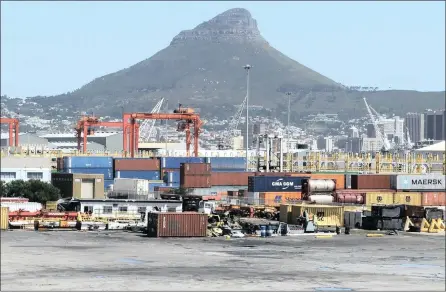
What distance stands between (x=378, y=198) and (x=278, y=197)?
9.99 m

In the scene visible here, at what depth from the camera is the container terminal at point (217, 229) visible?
5142 cm

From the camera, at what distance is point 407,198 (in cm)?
9756

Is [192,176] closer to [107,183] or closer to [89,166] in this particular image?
[107,183]

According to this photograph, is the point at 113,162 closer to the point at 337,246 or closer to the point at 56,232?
the point at 56,232

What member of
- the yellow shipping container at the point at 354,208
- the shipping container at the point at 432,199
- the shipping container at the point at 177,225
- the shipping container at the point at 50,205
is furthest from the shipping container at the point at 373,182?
the shipping container at the point at 177,225

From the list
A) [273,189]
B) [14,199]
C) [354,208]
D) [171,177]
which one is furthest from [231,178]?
[14,199]

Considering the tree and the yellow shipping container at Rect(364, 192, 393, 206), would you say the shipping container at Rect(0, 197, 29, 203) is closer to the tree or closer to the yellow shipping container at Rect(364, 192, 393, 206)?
the tree

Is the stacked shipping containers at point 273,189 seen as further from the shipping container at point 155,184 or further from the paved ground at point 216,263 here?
the paved ground at point 216,263

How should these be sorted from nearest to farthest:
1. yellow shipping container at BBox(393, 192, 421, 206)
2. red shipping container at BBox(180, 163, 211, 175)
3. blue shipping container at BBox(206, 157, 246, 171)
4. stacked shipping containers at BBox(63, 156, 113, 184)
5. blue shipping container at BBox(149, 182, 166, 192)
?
yellow shipping container at BBox(393, 192, 421, 206) → red shipping container at BBox(180, 163, 211, 175) → blue shipping container at BBox(149, 182, 166, 192) → stacked shipping containers at BBox(63, 156, 113, 184) → blue shipping container at BBox(206, 157, 246, 171)

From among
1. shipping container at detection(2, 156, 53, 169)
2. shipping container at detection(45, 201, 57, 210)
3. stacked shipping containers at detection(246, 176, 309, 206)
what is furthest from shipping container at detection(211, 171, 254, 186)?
shipping container at detection(45, 201, 57, 210)

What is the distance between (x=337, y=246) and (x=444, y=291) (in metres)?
23.2

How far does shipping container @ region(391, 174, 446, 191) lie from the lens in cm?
10169

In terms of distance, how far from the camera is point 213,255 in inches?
2446

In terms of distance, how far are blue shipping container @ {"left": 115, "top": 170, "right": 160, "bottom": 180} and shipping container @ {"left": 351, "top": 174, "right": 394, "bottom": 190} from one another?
25629 mm
